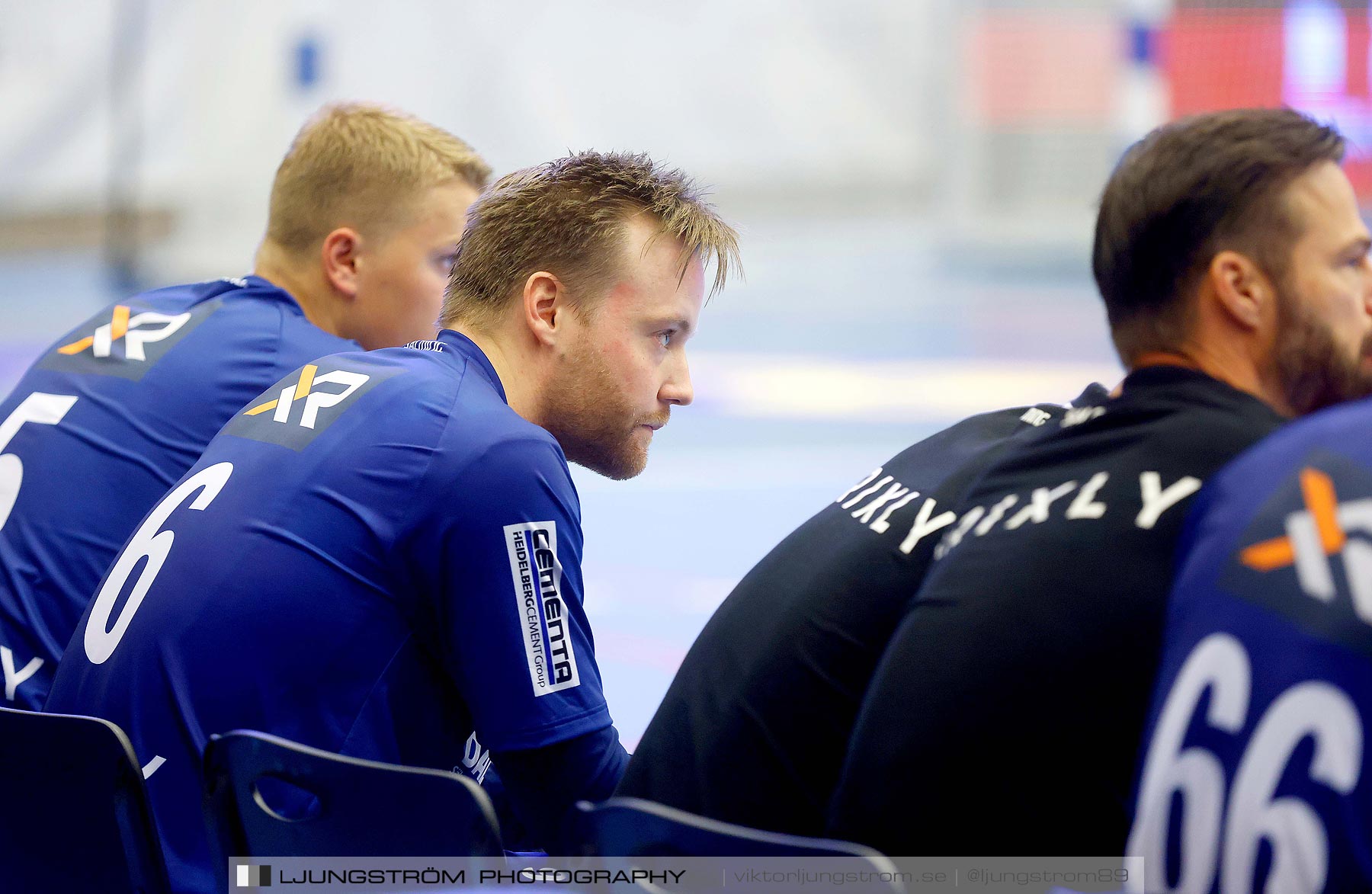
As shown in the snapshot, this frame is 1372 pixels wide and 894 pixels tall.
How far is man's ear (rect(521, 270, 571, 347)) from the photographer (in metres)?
2.10

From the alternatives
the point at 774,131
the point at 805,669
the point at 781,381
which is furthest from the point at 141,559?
the point at 774,131

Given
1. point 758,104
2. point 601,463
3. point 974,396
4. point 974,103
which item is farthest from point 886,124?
point 601,463

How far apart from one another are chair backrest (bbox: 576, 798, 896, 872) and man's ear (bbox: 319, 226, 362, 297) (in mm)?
1676

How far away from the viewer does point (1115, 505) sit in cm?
135

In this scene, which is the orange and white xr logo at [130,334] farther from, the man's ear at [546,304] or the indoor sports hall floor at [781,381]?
the indoor sports hall floor at [781,381]

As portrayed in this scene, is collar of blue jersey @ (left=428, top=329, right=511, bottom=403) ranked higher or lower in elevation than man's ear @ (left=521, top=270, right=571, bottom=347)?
lower

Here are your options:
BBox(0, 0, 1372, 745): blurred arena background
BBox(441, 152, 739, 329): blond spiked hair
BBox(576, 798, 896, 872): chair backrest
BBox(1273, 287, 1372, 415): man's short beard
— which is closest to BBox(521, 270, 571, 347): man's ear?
BBox(441, 152, 739, 329): blond spiked hair

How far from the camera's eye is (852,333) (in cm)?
1150

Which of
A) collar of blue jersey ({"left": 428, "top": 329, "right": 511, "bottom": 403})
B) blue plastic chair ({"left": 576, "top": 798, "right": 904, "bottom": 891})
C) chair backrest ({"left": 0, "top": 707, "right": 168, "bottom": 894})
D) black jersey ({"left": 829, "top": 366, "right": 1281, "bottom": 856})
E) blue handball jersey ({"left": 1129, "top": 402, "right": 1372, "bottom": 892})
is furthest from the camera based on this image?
collar of blue jersey ({"left": 428, "top": 329, "right": 511, "bottom": 403})

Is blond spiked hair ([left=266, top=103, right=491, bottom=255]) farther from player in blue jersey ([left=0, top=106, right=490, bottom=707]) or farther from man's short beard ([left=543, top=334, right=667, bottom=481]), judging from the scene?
man's short beard ([left=543, top=334, right=667, bottom=481])

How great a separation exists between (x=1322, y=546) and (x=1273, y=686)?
0.36 feet

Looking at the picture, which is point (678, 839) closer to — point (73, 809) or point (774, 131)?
point (73, 809)

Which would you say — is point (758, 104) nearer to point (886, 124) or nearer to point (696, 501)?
point (886, 124)

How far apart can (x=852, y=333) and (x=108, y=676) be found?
9976mm
